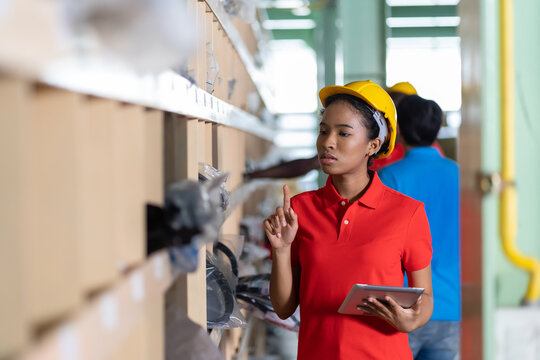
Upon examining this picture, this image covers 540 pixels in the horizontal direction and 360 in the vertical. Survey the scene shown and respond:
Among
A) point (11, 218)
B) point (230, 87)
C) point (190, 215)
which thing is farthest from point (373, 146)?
point (11, 218)

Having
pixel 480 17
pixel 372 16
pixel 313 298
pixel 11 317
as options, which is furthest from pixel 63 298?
pixel 372 16

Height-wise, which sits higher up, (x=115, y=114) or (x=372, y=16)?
(x=372, y=16)

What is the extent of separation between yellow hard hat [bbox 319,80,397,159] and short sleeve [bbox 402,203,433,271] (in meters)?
0.39

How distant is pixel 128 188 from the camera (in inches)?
53.9

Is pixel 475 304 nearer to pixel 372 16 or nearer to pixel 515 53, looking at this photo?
pixel 515 53

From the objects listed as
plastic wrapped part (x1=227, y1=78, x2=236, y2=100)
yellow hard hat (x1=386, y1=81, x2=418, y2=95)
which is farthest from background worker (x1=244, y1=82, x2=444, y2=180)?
plastic wrapped part (x1=227, y1=78, x2=236, y2=100)

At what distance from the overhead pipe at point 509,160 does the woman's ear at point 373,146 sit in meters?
0.93

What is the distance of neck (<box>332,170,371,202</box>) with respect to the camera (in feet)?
8.16

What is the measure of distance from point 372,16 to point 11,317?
6886mm

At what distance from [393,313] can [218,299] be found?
720 mm

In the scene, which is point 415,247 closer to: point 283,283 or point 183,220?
point 283,283

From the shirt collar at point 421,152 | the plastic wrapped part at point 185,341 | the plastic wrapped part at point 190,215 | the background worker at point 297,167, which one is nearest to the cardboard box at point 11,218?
the plastic wrapped part at point 190,215

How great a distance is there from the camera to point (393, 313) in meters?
2.22

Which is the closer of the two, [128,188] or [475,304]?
[128,188]
